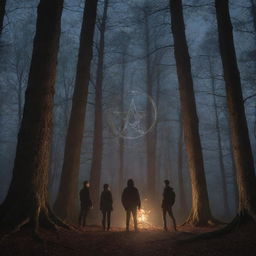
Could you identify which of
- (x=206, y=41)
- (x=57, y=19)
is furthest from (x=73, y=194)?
(x=206, y=41)

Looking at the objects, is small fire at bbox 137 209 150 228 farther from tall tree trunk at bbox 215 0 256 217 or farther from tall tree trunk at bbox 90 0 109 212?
tall tree trunk at bbox 215 0 256 217

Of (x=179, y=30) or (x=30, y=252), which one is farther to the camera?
(x=179, y=30)

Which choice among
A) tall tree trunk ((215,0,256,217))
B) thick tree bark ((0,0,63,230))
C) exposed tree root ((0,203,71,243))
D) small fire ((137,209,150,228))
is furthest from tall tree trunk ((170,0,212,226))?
thick tree bark ((0,0,63,230))

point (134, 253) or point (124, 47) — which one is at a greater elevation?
point (124, 47)

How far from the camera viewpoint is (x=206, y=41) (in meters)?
21.4

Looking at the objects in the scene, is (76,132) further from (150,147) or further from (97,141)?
(150,147)

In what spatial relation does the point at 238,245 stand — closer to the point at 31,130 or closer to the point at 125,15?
the point at 31,130

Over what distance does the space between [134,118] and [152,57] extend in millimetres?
5840

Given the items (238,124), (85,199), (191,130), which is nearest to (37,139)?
(85,199)

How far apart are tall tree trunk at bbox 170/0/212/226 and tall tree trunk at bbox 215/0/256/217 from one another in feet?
8.85

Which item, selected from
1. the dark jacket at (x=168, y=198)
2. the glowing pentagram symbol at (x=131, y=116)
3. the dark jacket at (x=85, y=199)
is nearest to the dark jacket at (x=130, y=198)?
the dark jacket at (x=168, y=198)

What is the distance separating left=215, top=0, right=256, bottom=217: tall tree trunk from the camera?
22.0 feet

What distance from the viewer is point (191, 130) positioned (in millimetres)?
10359

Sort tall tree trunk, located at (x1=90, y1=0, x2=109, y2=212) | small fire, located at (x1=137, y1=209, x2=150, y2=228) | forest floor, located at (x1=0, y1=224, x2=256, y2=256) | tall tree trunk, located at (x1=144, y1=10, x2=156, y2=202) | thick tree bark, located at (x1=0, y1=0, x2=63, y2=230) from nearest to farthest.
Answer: forest floor, located at (x1=0, y1=224, x2=256, y2=256)
thick tree bark, located at (x1=0, y1=0, x2=63, y2=230)
small fire, located at (x1=137, y1=209, x2=150, y2=228)
tall tree trunk, located at (x1=90, y1=0, x2=109, y2=212)
tall tree trunk, located at (x1=144, y1=10, x2=156, y2=202)
